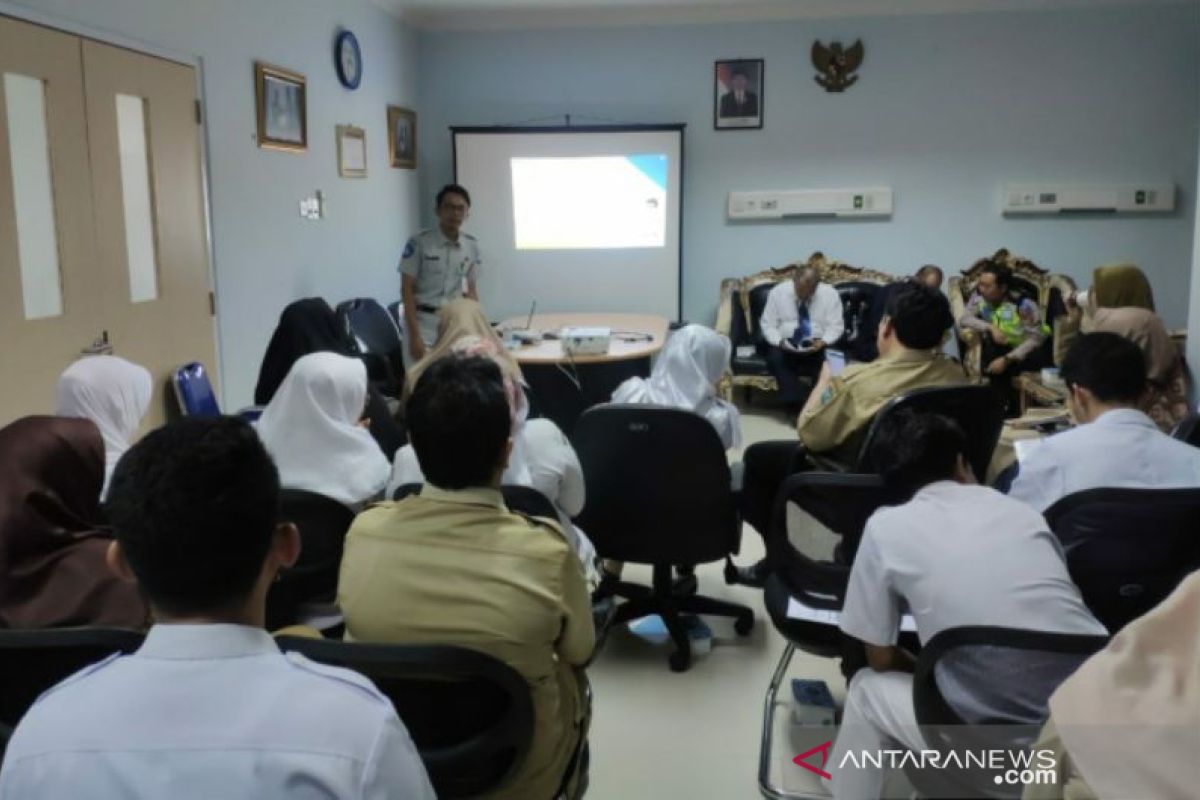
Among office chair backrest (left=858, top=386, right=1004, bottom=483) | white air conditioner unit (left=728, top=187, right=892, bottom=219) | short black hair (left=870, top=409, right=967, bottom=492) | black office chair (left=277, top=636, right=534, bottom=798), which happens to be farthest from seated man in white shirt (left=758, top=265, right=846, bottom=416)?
black office chair (left=277, top=636, right=534, bottom=798)

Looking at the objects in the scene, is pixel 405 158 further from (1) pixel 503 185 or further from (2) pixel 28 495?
(2) pixel 28 495

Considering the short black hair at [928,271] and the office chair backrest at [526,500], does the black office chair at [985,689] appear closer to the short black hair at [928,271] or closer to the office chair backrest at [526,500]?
the office chair backrest at [526,500]

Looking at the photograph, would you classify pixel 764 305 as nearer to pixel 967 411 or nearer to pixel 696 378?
pixel 696 378

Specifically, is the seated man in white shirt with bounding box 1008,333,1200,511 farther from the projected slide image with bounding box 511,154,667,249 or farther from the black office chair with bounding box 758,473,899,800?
the projected slide image with bounding box 511,154,667,249

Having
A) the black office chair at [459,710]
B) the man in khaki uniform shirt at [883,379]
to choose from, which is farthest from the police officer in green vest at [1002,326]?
the black office chair at [459,710]

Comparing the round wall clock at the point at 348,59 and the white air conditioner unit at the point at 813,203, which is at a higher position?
the round wall clock at the point at 348,59

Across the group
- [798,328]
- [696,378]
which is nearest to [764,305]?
[798,328]

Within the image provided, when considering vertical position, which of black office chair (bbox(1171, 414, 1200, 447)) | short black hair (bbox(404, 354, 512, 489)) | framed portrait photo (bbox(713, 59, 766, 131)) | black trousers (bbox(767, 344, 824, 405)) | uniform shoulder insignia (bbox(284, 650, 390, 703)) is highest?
framed portrait photo (bbox(713, 59, 766, 131))

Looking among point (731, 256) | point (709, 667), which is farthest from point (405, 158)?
point (709, 667)

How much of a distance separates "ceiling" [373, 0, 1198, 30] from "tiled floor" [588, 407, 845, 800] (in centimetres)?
487

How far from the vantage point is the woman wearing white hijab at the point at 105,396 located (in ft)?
8.05

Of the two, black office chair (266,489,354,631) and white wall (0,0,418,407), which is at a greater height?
white wall (0,0,418,407)

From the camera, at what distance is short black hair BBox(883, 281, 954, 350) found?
2.80 meters

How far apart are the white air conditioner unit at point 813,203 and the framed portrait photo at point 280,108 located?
124 inches
